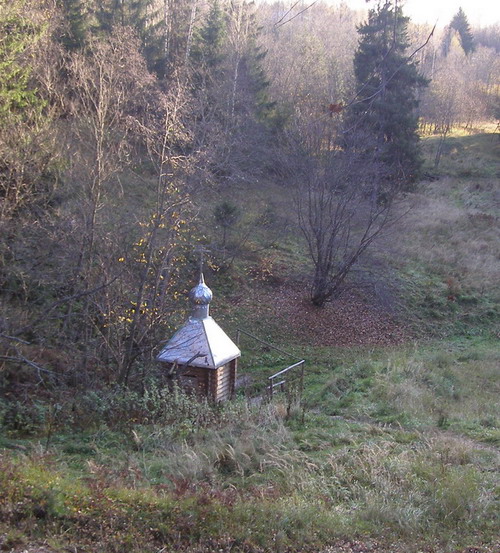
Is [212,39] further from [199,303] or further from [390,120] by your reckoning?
[199,303]

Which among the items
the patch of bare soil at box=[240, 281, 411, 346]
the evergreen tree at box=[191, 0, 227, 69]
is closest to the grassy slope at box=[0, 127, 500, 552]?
the patch of bare soil at box=[240, 281, 411, 346]

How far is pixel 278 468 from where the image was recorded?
6.71 metres

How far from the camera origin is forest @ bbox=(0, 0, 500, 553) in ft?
17.1

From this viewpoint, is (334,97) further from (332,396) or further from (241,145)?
(332,396)

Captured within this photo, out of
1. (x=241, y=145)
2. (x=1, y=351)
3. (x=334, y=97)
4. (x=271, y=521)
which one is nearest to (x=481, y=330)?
(x=334, y=97)

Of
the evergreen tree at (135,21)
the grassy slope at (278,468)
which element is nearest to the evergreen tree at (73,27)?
the evergreen tree at (135,21)

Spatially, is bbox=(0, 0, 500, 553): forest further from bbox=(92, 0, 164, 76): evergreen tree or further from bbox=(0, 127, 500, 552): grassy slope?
bbox=(92, 0, 164, 76): evergreen tree

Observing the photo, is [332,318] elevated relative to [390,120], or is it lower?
lower

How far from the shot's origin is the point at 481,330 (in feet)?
68.0

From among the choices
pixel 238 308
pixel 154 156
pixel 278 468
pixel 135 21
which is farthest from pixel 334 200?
pixel 135 21

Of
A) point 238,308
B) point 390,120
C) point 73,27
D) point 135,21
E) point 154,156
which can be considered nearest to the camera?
point 238,308

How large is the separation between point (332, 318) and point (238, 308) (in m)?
3.31

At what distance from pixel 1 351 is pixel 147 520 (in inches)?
260

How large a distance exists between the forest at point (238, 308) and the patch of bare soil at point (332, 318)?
9cm
